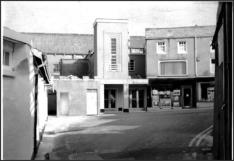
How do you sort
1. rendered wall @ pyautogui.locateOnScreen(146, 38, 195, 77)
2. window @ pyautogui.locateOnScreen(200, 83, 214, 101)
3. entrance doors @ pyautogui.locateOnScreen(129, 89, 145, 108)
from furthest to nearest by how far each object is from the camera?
entrance doors @ pyautogui.locateOnScreen(129, 89, 145, 108) < rendered wall @ pyautogui.locateOnScreen(146, 38, 195, 77) < window @ pyautogui.locateOnScreen(200, 83, 214, 101)

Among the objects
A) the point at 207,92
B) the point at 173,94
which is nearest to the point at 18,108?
the point at 173,94

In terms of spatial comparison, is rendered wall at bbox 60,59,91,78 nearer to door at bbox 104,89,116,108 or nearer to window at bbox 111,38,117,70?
door at bbox 104,89,116,108

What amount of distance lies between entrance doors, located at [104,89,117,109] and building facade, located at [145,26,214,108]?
3918 mm

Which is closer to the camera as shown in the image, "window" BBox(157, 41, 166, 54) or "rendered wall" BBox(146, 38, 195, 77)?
"rendered wall" BBox(146, 38, 195, 77)

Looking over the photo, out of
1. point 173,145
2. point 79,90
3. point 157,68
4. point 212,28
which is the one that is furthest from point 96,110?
point 173,145

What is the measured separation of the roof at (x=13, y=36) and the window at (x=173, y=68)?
30737 mm

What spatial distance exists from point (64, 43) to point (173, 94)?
2114 centimetres

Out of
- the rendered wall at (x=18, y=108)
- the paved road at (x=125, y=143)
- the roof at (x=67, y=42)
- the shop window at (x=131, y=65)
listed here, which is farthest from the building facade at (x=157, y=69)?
the rendered wall at (x=18, y=108)

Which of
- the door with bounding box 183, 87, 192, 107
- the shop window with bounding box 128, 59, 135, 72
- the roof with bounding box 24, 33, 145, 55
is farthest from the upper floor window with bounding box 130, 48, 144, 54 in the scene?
the door with bounding box 183, 87, 192, 107

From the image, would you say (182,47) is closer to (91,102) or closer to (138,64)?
(138,64)

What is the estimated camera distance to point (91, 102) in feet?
103

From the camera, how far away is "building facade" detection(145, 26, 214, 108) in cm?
3688

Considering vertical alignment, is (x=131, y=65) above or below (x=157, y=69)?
above

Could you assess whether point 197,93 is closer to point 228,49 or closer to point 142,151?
point 142,151
